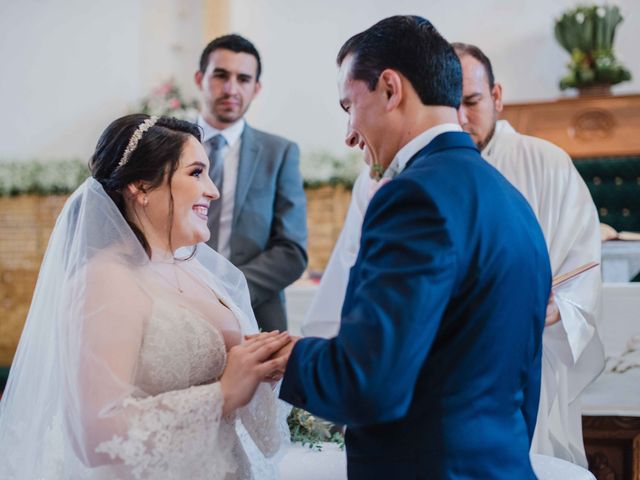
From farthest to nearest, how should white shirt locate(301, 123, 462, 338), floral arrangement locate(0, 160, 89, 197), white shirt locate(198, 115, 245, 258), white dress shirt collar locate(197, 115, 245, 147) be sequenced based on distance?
1. floral arrangement locate(0, 160, 89, 197)
2. white dress shirt collar locate(197, 115, 245, 147)
3. white shirt locate(198, 115, 245, 258)
4. white shirt locate(301, 123, 462, 338)

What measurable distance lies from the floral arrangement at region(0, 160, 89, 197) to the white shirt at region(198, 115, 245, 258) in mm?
4425

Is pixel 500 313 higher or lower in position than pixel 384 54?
lower

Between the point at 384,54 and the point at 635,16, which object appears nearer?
the point at 384,54

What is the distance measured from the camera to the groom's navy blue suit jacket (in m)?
1.57

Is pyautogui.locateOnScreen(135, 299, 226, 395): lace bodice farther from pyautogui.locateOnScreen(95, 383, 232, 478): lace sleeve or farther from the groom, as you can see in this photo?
the groom

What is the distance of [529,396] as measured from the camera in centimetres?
192

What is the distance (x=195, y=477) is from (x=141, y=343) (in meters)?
0.35

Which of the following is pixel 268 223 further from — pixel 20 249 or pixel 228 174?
pixel 20 249

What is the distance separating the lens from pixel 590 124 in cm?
690

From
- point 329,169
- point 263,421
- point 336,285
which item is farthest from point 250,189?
point 329,169

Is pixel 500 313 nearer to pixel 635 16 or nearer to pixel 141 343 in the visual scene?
pixel 141 343

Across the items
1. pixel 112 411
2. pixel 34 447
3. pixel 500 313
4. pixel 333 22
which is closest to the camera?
pixel 500 313

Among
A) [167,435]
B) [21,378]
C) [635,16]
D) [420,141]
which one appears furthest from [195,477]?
[635,16]

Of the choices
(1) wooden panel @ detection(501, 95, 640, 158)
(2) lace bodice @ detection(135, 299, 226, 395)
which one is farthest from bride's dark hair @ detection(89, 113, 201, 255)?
(1) wooden panel @ detection(501, 95, 640, 158)
